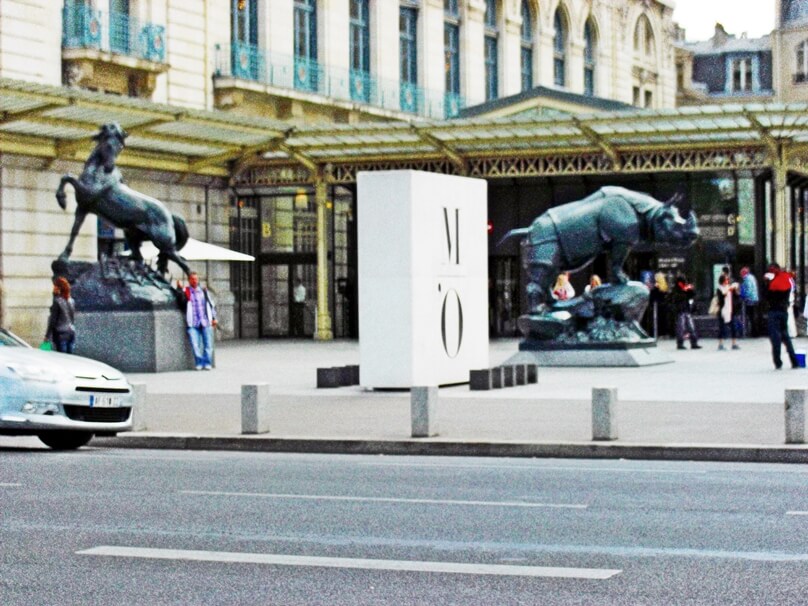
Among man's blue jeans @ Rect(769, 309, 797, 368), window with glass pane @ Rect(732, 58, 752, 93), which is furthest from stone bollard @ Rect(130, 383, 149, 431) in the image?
window with glass pane @ Rect(732, 58, 752, 93)

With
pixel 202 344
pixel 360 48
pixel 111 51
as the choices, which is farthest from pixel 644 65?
pixel 202 344

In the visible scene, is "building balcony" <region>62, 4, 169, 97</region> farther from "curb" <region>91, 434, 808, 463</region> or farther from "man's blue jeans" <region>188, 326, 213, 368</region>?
"curb" <region>91, 434, 808, 463</region>

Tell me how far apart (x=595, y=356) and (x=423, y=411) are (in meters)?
13.1

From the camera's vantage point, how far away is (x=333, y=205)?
1908 inches

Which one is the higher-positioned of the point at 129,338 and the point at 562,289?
the point at 562,289

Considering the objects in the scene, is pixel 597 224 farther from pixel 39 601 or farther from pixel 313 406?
pixel 39 601

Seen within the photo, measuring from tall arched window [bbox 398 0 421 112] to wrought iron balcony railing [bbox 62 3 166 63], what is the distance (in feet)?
43.7

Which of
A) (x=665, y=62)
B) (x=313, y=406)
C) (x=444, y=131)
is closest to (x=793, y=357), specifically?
(x=313, y=406)

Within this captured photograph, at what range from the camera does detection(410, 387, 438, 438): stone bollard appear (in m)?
17.3

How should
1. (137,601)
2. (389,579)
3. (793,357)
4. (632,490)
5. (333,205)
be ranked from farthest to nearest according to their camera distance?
(333,205), (793,357), (632,490), (389,579), (137,601)

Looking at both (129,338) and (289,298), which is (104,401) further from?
(289,298)

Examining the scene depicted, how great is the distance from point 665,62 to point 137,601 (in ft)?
239

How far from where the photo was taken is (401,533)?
34.4 feet

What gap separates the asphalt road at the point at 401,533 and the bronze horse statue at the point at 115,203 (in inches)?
598
